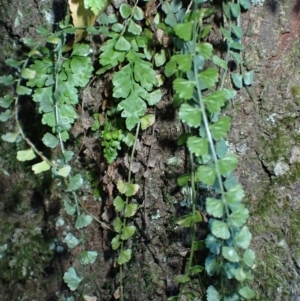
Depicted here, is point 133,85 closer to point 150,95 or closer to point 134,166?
point 150,95

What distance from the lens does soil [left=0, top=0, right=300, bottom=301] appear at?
127 centimetres

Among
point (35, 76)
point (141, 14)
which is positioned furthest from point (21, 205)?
point (141, 14)

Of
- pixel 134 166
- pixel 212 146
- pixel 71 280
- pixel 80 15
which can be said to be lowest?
pixel 71 280

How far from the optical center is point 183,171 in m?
1.33

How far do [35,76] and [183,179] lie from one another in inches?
18.5

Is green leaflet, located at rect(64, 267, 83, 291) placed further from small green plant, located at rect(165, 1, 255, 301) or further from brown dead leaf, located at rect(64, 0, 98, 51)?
brown dead leaf, located at rect(64, 0, 98, 51)

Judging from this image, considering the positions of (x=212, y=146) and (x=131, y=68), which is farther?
(x=131, y=68)

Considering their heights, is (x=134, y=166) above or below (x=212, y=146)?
below

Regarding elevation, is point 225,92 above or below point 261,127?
above

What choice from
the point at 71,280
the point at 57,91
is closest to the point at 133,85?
the point at 57,91

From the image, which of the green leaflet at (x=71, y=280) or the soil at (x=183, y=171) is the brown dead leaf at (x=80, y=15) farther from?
the green leaflet at (x=71, y=280)

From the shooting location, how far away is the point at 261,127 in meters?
1.30

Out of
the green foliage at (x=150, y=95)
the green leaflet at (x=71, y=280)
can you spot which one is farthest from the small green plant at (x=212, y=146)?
the green leaflet at (x=71, y=280)

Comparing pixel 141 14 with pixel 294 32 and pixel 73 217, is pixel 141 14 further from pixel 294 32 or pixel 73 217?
pixel 73 217
